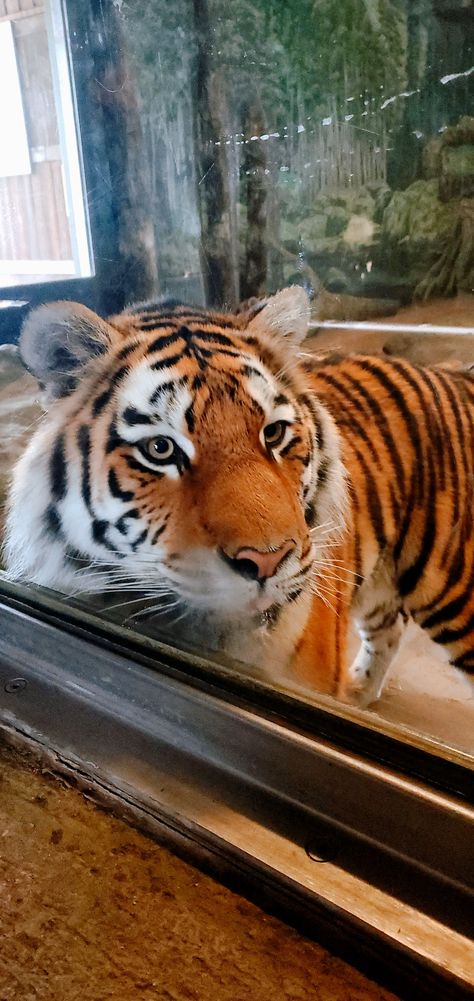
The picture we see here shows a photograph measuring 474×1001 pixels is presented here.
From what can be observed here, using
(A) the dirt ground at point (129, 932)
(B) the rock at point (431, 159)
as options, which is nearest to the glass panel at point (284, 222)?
(B) the rock at point (431, 159)

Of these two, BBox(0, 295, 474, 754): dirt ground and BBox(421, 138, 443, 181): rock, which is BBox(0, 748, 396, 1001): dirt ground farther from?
BBox(421, 138, 443, 181): rock

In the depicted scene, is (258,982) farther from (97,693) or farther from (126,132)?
(126,132)

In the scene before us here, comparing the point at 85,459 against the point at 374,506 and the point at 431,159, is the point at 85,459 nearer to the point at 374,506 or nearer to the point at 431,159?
the point at 374,506

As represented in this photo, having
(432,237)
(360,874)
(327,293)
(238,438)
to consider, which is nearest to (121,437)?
(238,438)

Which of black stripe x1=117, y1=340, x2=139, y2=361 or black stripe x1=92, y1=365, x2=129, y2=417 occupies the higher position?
black stripe x1=117, y1=340, x2=139, y2=361

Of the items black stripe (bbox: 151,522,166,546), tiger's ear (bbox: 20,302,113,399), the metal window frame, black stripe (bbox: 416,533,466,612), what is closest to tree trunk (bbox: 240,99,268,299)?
tiger's ear (bbox: 20,302,113,399)

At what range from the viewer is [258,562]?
0.84 meters

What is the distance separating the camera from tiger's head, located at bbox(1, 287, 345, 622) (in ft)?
2.84

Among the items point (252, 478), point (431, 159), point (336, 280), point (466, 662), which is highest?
point (431, 159)

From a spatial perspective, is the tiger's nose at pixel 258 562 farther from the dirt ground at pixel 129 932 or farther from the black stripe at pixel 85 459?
the dirt ground at pixel 129 932

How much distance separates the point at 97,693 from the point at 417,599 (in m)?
0.53

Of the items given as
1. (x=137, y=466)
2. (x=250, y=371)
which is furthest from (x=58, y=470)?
(x=250, y=371)

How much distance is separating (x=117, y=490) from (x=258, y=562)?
0.24 metres

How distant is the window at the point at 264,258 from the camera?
0.73 meters
